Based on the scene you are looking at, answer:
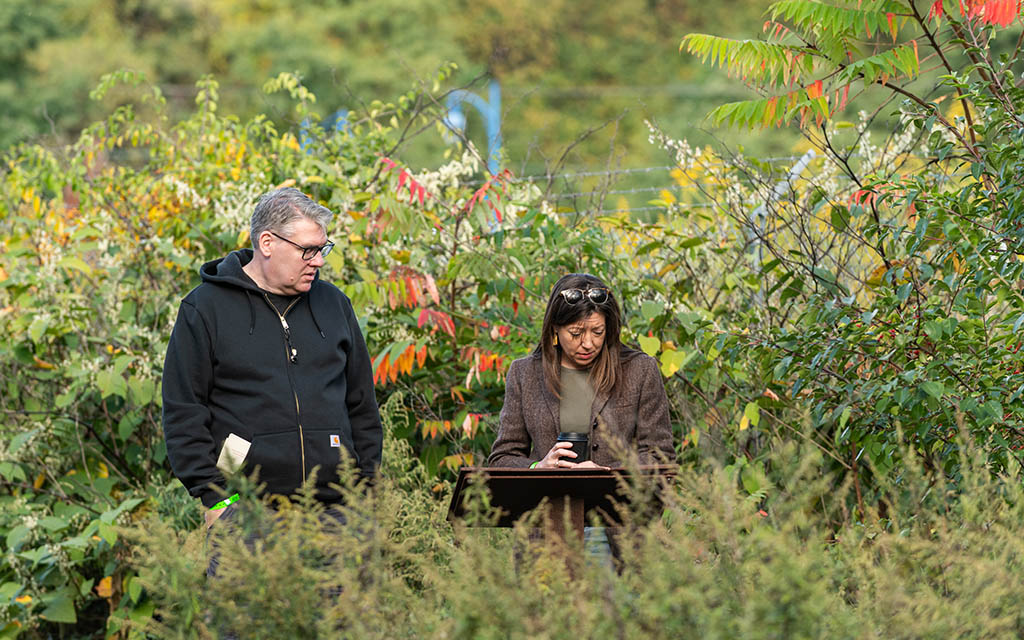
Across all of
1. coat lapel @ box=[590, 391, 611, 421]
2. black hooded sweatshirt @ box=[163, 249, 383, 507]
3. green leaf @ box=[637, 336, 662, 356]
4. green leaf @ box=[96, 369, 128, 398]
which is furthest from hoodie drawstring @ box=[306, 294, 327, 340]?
green leaf @ box=[96, 369, 128, 398]

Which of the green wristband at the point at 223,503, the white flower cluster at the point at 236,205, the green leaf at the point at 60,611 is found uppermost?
the white flower cluster at the point at 236,205

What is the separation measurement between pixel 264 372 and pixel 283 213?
548 mm

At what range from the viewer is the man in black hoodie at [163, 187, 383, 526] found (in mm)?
4406

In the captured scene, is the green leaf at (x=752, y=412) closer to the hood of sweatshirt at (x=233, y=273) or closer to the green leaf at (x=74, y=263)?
the hood of sweatshirt at (x=233, y=273)

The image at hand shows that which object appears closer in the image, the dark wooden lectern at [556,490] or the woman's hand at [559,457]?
the dark wooden lectern at [556,490]

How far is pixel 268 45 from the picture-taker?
36.7m

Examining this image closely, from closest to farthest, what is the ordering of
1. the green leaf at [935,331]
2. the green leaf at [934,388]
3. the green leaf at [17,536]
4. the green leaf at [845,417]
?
the green leaf at [934,388]
the green leaf at [935,331]
the green leaf at [845,417]
the green leaf at [17,536]

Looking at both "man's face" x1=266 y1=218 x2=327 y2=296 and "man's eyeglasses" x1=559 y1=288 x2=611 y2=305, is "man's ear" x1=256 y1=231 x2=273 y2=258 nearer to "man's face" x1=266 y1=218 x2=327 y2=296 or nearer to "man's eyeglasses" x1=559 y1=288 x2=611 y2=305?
"man's face" x1=266 y1=218 x2=327 y2=296

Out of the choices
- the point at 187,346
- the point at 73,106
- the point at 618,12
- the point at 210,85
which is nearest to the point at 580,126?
the point at 618,12

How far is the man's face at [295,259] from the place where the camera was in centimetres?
451

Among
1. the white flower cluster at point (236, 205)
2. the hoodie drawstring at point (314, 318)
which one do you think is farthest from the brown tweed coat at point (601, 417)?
the white flower cluster at point (236, 205)

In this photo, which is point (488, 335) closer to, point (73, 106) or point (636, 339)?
point (636, 339)

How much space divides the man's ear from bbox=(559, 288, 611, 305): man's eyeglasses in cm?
106

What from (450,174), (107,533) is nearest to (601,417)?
(107,533)
